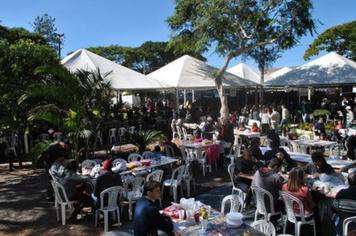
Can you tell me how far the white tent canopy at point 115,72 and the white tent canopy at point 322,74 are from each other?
19.7 feet

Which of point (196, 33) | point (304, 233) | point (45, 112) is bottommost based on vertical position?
point (304, 233)

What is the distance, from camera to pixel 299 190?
19.3 feet

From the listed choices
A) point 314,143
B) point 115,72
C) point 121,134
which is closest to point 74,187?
point 314,143

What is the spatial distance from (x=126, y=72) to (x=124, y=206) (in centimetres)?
885

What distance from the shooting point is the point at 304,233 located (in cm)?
628

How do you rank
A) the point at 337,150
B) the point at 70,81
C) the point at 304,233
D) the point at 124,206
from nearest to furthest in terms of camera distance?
the point at 304,233
the point at 124,206
the point at 337,150
the point at 70,81

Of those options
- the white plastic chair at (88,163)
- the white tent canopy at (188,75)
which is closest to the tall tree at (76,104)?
the white plastic chair at (88,163)

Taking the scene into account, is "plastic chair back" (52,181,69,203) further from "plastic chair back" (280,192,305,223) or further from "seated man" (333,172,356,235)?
"seated man" (333,172,356,235)

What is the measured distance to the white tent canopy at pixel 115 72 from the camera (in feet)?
49.0

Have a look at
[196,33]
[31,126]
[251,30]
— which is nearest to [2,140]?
[31,126]

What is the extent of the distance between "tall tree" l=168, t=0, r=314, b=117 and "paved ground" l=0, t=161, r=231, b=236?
29.3 feet

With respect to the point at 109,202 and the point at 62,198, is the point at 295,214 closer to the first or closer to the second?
the point at 109,202

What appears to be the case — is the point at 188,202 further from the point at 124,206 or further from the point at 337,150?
the point at 337,150

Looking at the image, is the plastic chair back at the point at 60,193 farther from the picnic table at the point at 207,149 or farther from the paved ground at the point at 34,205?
the picnic table at the point at 207,149
